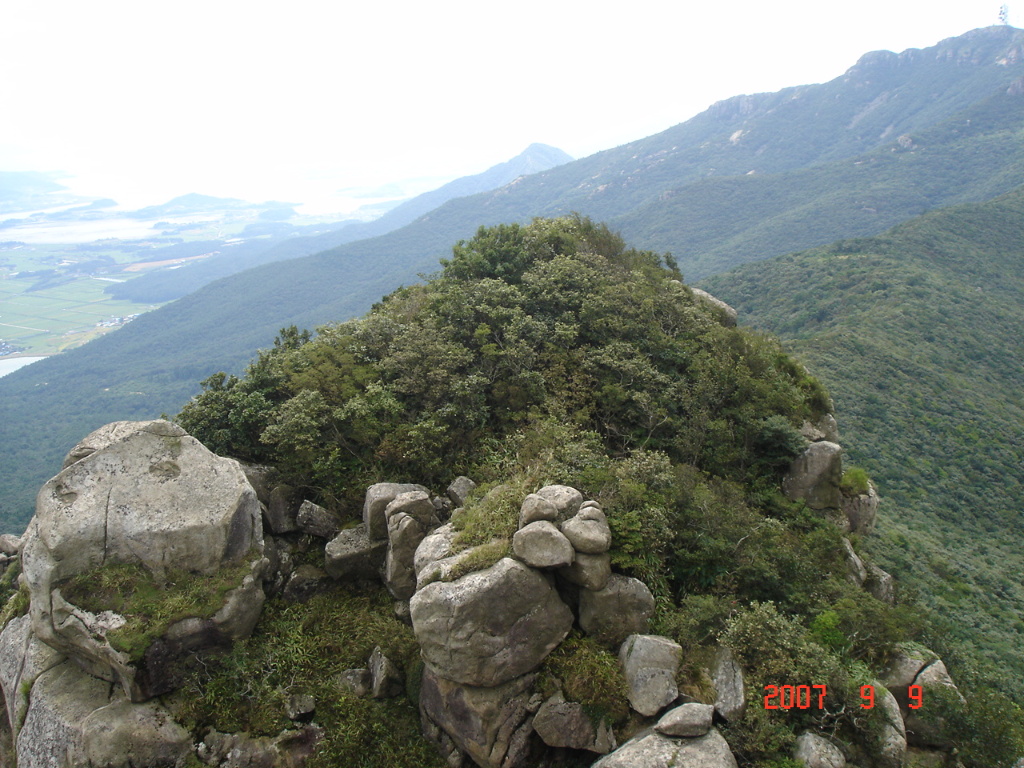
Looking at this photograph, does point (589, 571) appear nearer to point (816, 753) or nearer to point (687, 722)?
point (687, 722)

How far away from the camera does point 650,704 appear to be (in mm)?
11023

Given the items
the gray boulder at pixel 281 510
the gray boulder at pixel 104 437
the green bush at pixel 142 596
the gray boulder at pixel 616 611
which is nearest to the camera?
the gray boulder at pixel 616 611

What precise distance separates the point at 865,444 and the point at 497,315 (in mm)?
37549

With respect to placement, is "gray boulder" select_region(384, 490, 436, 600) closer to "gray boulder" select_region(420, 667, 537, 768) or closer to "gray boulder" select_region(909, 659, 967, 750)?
"gray boulder" select_region(420, 667, 537, 768)

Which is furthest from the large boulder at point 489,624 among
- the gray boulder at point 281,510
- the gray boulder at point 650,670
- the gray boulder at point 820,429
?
the gray boulder at point 820,429

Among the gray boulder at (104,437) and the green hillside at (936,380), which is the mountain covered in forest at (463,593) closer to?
the gray boulder at (104,437)

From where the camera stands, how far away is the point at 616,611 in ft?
40.7

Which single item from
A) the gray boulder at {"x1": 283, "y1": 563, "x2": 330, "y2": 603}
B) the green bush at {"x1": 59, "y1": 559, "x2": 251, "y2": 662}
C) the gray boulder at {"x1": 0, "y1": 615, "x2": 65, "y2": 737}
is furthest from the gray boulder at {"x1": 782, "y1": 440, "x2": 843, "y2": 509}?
the gray boulder at {"x1": 0, "y1": 615, "x2": 65, "y2": 737}

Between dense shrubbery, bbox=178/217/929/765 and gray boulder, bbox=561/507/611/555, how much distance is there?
2.17 feet

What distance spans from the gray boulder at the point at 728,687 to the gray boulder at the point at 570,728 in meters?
2.21

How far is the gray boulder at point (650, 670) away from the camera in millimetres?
11047

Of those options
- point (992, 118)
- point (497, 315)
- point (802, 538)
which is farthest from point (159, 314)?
point (992, 118)

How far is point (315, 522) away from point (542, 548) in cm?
859

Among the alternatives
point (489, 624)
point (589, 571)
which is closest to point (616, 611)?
point (589, 571)
